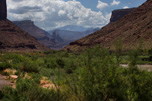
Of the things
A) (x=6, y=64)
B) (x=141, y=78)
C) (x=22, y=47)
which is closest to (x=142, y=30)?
(x=6, y=64)

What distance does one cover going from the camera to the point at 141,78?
4172mm

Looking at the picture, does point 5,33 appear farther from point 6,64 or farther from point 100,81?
point 100,81

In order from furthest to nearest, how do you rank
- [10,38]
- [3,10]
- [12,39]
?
[3,10] → [12,39] → [10,38]

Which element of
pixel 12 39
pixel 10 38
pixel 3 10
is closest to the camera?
pixel 10 38

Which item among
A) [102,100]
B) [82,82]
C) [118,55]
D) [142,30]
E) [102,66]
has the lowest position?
[102,100]

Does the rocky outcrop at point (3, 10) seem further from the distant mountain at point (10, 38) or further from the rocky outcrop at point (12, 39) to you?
the rocky outcrop at point (12, 39)

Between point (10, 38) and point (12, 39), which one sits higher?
point (10, 38)

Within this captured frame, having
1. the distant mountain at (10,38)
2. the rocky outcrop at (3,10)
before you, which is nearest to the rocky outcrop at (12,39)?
the distant mountain at (10,38)

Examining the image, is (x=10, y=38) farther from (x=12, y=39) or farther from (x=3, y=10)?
(x=3, y=10)

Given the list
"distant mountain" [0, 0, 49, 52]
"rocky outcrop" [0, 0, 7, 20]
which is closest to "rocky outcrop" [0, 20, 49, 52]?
"distant mountain" [0, 0, 49, 52]

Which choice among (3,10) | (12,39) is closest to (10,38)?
(12,39)

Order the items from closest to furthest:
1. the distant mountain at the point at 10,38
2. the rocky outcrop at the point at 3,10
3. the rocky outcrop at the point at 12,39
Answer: the distant mountain at the point at 10,38 → the rocky outcrop at the point at 12,39 → the rocky outcrop at the point at 3,10

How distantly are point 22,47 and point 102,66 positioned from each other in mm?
125785

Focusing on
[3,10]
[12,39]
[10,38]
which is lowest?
[12,39]
